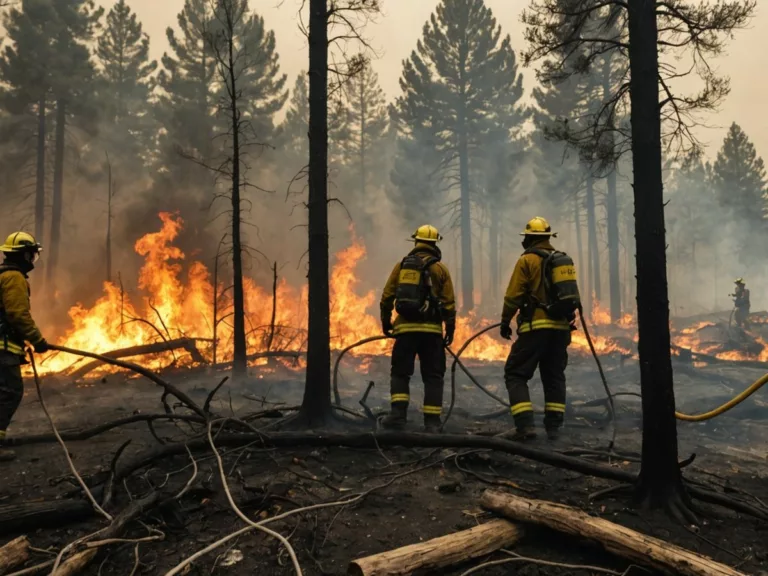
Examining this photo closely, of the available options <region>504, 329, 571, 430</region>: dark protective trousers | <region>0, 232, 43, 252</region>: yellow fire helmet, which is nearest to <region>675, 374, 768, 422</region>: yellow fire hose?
<region>504, 329, 571, 430</region>: dark protective trousers

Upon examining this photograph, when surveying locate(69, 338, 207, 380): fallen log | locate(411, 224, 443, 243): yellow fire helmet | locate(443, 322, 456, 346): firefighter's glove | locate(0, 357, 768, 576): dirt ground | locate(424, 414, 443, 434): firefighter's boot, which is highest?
locate(411, 224, 443, 243): yellow fire helmet

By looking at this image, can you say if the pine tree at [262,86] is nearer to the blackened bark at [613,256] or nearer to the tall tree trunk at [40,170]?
the tall tree trunk at [40,170]

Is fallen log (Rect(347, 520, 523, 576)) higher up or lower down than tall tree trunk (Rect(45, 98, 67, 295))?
lower down

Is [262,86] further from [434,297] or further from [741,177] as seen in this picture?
[741,177]

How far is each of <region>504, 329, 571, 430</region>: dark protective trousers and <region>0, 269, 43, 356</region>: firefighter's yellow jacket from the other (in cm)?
513

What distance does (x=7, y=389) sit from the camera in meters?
5.15

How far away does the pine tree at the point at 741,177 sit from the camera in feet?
141

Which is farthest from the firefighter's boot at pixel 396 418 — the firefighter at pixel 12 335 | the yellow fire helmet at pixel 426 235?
the firefighter at pixel 12 335

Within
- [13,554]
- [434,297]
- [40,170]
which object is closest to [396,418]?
[434,297]

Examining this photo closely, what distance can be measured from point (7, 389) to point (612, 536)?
18.9 feet

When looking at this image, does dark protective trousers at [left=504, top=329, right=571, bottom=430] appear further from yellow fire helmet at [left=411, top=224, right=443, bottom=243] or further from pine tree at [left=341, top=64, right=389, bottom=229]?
pine tree at [left=341, top=64, right=389, bottom=229]

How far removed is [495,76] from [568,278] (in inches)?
933

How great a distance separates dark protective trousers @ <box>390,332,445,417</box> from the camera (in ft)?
18.9

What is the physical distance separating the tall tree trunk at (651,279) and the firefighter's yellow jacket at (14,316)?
5816mm
